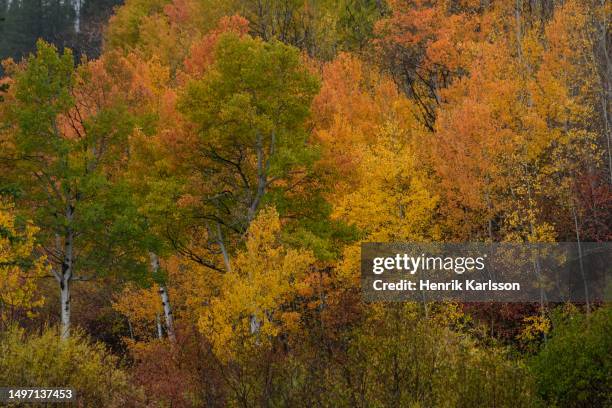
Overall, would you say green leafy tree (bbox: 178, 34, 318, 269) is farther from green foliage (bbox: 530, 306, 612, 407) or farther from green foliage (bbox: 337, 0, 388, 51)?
green foliage (bbox: 337, 0, 388, 51)

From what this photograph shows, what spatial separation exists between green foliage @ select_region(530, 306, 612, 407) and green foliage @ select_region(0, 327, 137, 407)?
37.0ft

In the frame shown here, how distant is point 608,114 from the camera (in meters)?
33.3

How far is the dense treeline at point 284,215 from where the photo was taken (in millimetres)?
15820

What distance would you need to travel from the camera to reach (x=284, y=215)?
24.7 meters

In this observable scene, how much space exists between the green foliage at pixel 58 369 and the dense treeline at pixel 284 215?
56 mm

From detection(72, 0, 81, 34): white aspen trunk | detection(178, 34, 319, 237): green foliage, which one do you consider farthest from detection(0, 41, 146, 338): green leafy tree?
detection(72, 0, 81, 34): white aspen trunk

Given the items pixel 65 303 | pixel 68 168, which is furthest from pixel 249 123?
pixel 65 303

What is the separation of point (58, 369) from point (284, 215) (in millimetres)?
9477

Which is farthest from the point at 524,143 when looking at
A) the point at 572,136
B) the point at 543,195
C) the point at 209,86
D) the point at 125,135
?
the point at 125,135

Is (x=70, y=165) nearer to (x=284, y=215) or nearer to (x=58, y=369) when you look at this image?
(x=284, y=215)

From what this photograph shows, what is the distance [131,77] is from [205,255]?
744 centimetres

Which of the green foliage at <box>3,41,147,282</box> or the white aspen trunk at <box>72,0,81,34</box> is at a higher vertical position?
the white aspen trunk at <box>72,0,81,34</box>

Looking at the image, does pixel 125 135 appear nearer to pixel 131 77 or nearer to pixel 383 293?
pixel 131 77

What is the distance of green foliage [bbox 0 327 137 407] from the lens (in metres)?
17.2
